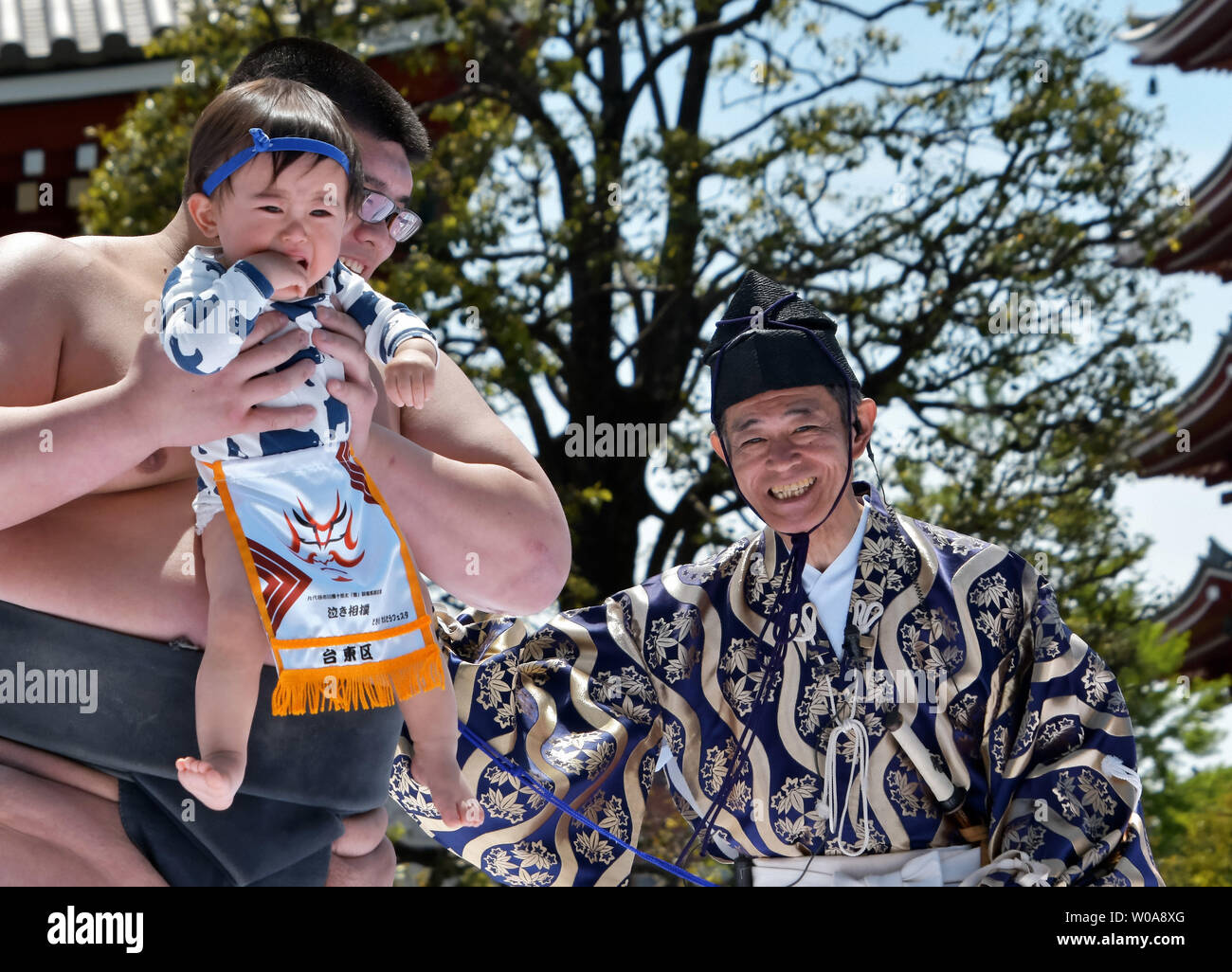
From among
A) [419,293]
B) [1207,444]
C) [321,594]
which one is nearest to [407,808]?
[321,594]

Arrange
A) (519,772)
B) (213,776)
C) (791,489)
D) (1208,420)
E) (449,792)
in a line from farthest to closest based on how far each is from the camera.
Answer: (1208,420) < (791,489) < (519,772) < (449,792) < (213,776)

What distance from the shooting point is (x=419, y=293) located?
631cm

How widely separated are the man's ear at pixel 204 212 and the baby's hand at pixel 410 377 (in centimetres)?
26

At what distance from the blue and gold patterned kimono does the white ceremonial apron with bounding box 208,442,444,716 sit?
760 millimetres

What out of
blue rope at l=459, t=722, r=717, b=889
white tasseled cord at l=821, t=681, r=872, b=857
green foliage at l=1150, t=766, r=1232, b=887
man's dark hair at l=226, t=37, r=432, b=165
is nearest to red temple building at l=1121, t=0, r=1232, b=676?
green foliage at l=1150, t=766, r=1232, b=887

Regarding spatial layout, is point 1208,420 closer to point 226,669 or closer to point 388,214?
point 388,214

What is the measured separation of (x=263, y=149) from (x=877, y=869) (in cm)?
176

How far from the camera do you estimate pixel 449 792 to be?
1646 mm

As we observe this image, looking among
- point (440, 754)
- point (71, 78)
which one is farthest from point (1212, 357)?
point (440, 754)

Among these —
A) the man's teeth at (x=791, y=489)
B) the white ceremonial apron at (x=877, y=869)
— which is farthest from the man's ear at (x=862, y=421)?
the white ceremonial apron at (x=877, y=869)

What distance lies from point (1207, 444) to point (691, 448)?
5840 millimetres

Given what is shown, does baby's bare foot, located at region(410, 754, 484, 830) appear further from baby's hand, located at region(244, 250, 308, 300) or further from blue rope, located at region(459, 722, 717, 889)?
blue rope, located at region(459, 722, 717, 889)

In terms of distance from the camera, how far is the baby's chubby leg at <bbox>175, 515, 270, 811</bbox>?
1393 mm

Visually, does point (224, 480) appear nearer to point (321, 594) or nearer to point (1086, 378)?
point (321, 594)
